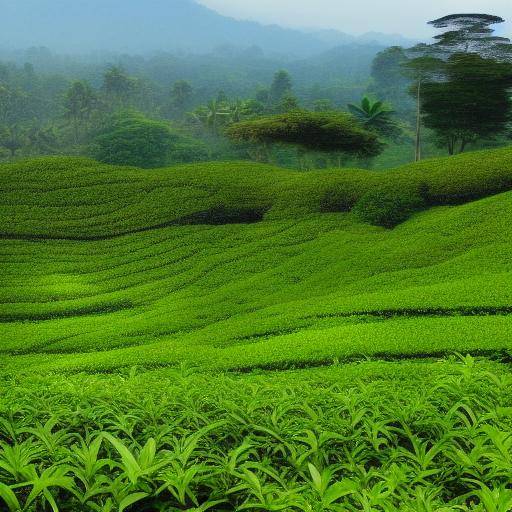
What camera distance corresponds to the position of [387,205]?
1157 centimetres

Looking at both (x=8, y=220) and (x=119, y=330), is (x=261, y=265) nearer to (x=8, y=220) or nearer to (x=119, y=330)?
(x=119, y=330)

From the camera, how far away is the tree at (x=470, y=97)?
1994 centimetres

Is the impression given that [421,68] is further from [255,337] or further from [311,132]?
[255,337]

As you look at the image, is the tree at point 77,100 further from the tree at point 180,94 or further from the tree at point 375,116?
the tree at point 375,116

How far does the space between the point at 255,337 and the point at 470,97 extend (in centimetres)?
1764

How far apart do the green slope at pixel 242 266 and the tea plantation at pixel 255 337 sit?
47 mm

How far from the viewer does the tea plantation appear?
5.46 feet

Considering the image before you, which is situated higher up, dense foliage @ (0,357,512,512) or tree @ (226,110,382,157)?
tree @ (226,110,382,157)

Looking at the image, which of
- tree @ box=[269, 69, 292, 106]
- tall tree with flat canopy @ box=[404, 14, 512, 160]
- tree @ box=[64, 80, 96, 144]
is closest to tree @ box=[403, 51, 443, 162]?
tall tree with flat canopy @ box=[404, 14, 512, 160]

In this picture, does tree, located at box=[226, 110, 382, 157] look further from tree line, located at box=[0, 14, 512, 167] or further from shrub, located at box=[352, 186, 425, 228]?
shrub, located at box=[352, 186, 425, 228]

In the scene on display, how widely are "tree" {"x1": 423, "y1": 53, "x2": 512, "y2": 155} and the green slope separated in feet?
26.5

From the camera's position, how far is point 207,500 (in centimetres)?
161

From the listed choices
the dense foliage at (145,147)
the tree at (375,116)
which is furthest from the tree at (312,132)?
Result: the dense foliage at (145,147)

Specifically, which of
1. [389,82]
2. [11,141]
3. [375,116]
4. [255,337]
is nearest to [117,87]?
[11,141]
